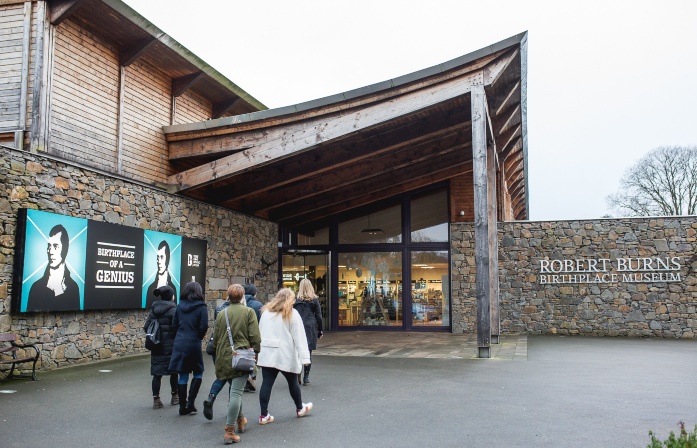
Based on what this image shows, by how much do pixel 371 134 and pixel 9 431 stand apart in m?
9.26

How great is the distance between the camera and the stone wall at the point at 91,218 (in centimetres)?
859

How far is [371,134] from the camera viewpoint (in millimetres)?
13102

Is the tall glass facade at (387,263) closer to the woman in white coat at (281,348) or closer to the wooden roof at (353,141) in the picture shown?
the wooden roof at (353,141)

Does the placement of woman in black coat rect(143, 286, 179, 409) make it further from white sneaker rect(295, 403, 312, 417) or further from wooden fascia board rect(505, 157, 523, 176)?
wooden fascia board rect(505, 157, 523, 176)

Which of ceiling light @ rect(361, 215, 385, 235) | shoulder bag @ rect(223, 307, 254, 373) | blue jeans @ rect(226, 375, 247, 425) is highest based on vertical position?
ceiling light @ rect(361, 215, 385, 235)

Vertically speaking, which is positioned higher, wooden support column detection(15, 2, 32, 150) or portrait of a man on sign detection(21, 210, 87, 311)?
wooden support column detection(15, 2, 32, 150)

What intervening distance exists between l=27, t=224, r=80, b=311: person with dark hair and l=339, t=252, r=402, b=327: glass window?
961 centimetres

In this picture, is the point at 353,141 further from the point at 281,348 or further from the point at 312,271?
the point at 281,348

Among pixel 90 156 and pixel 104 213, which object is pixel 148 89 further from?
pixel 104 213

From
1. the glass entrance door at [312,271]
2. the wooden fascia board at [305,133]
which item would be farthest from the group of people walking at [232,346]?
the glass entrance door at [312,271]

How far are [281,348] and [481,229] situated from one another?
5992 mm

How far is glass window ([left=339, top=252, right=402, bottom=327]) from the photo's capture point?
17.9 m

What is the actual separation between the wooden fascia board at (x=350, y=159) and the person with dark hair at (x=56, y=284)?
4.85m

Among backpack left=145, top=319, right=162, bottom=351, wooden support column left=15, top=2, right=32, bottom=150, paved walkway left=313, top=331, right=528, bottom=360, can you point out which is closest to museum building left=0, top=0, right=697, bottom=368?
wooden support column left=15, top=2, right=32, bottom=150
